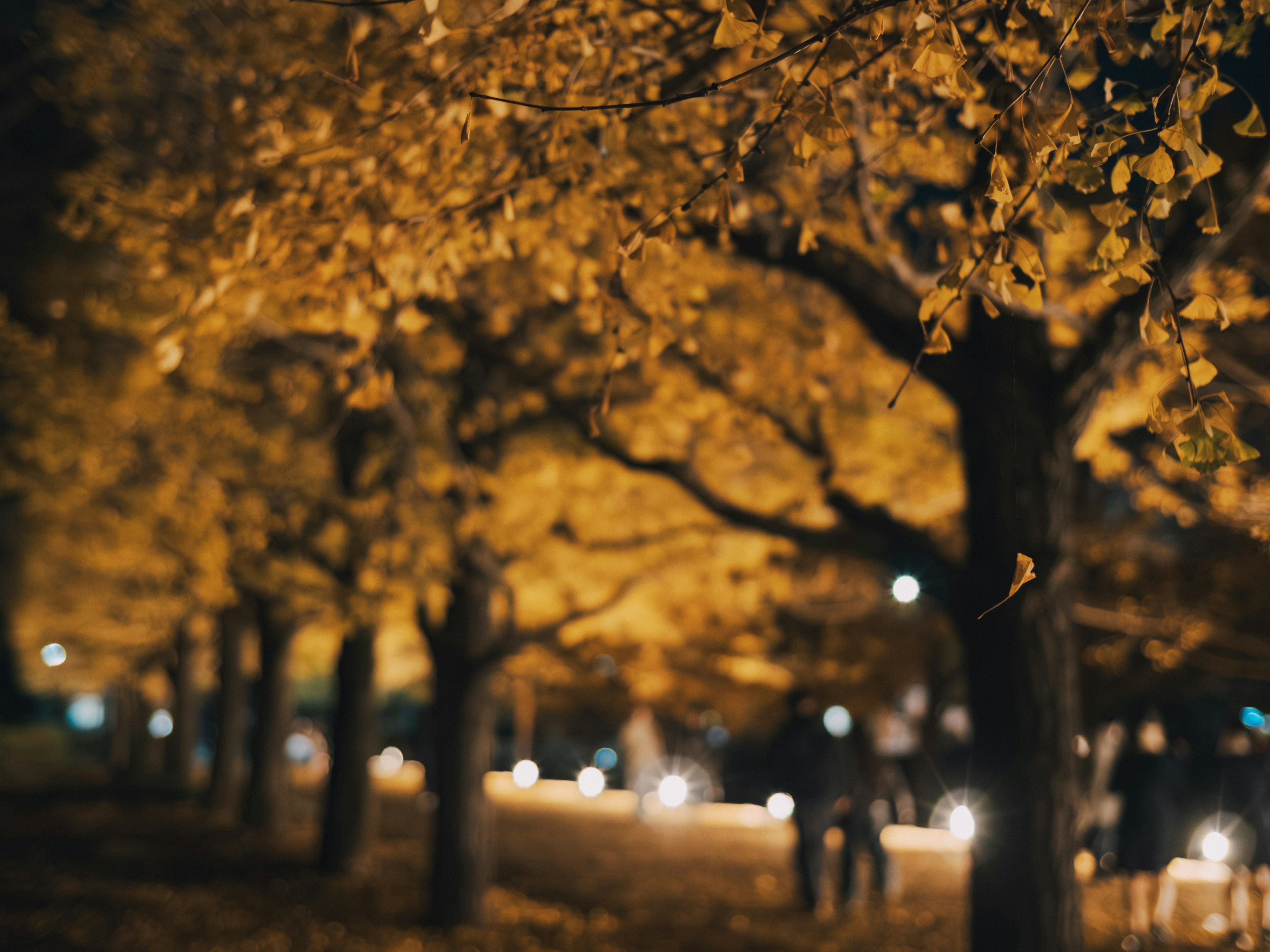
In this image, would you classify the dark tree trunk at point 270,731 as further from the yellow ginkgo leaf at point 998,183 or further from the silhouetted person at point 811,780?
the yellow ginkgo leaf at point 998,183

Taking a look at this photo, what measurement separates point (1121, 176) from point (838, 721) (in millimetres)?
8694

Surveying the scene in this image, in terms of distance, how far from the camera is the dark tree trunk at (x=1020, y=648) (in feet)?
13.9

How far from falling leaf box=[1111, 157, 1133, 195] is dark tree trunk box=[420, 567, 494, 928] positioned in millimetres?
7051

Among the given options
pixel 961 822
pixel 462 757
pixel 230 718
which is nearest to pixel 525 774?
pixel 230 718

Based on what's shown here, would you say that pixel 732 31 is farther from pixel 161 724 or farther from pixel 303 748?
pixel 161 724

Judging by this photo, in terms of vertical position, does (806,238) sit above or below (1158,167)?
above

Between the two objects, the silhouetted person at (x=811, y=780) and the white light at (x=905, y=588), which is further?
the silhouetted person at (x=811, y=780)

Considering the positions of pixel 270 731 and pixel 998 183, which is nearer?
pixel 998 183

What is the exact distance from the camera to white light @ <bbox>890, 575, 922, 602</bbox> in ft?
25.9

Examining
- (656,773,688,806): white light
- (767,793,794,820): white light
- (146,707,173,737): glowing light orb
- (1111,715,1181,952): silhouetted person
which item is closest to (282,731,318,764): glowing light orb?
(146,707,173,737): glowing light orb

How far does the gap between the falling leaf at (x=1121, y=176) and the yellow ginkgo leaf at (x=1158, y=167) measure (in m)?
0.15

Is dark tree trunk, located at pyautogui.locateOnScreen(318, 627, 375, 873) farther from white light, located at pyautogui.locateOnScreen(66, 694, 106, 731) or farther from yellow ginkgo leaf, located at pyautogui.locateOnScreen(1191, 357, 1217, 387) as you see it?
white light, located at pyautogui.locateOnScreen(66, 694, 106, 731)

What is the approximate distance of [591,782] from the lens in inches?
889

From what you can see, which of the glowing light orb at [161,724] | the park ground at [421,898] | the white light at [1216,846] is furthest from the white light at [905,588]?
the glowing light orb at [161,724]
